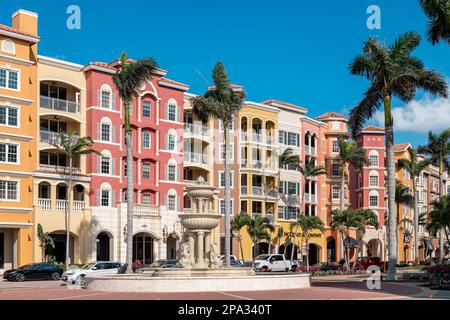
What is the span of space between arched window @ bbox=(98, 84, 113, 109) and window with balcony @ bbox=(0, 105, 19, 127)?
26.3 ft

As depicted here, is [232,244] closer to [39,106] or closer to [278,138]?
[278,138]

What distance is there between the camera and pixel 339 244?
78250mm

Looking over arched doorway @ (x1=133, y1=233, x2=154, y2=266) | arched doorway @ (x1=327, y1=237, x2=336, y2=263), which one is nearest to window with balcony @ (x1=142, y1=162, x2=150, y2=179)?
arched doorway @ (x1=133, y1=233, x2=154, y2=266)

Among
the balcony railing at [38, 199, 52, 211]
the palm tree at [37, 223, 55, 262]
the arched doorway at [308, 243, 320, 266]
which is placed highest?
the balcony railing at [38, 199, 52, 211]

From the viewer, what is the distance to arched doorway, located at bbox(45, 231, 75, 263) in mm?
53000

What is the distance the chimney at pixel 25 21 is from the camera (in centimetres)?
5256

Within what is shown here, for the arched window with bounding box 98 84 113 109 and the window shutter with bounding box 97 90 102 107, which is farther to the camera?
the arched window with bounding box 98 84 113 109

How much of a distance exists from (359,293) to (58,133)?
3397 centimetres

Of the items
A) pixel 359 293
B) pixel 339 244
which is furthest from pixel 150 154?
pixel 359 293

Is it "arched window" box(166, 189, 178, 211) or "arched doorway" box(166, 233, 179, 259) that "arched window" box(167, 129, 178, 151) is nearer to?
"arched window" box(166, 189, 178, 211)

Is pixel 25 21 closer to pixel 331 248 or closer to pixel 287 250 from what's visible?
pixel 287 250

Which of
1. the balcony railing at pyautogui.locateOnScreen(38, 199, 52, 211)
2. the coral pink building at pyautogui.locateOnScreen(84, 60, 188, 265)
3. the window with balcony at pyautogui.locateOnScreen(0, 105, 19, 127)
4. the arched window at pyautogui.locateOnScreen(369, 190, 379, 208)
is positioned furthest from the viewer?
the arched window at pyautogui.locateOnScreen(369, 190, 379, 208)

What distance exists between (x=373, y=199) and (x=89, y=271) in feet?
161

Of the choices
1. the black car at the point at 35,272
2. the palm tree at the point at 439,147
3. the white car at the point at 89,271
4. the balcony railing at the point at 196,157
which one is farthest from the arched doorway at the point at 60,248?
the palm tree at the point at 439,147
